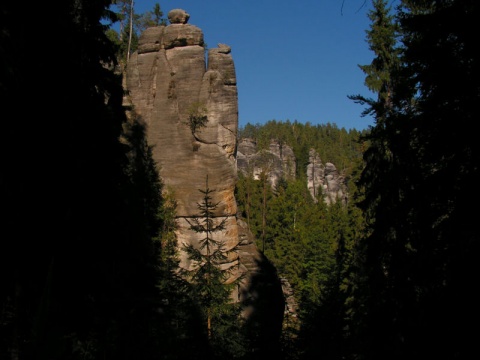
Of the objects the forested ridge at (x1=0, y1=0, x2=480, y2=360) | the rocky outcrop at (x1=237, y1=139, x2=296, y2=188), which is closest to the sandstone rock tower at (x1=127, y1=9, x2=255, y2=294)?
the forested ridge at (x1=0, y1=0, x2=480, y2=360)

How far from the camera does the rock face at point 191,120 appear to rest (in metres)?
30.4

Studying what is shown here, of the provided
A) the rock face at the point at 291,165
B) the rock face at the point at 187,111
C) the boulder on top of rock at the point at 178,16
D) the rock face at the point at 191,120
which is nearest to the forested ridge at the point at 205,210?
the rock face at the point at 191,120

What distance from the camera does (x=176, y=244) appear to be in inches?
1107

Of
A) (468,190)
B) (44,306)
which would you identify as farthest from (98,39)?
(44,306)

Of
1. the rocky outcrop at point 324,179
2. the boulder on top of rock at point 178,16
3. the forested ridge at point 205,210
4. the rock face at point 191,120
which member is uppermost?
the rocky outcrop at point 324,179

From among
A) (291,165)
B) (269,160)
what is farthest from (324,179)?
(269,160)

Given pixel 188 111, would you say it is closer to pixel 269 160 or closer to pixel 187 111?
pixel 187 111

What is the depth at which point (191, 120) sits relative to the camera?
31.7m

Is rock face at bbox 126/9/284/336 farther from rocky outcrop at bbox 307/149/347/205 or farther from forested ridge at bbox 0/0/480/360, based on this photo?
rocky outcrop at bbox 307/149/347/205

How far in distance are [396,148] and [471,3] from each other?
6409 mm

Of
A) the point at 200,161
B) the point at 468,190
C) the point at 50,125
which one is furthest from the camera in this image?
the point at 200,161

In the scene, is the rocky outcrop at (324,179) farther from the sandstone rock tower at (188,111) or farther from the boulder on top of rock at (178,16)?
the boulder on top of rock at (178,16)

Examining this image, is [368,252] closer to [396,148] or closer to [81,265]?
[396,148]

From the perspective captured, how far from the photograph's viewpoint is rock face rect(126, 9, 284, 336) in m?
30.4
